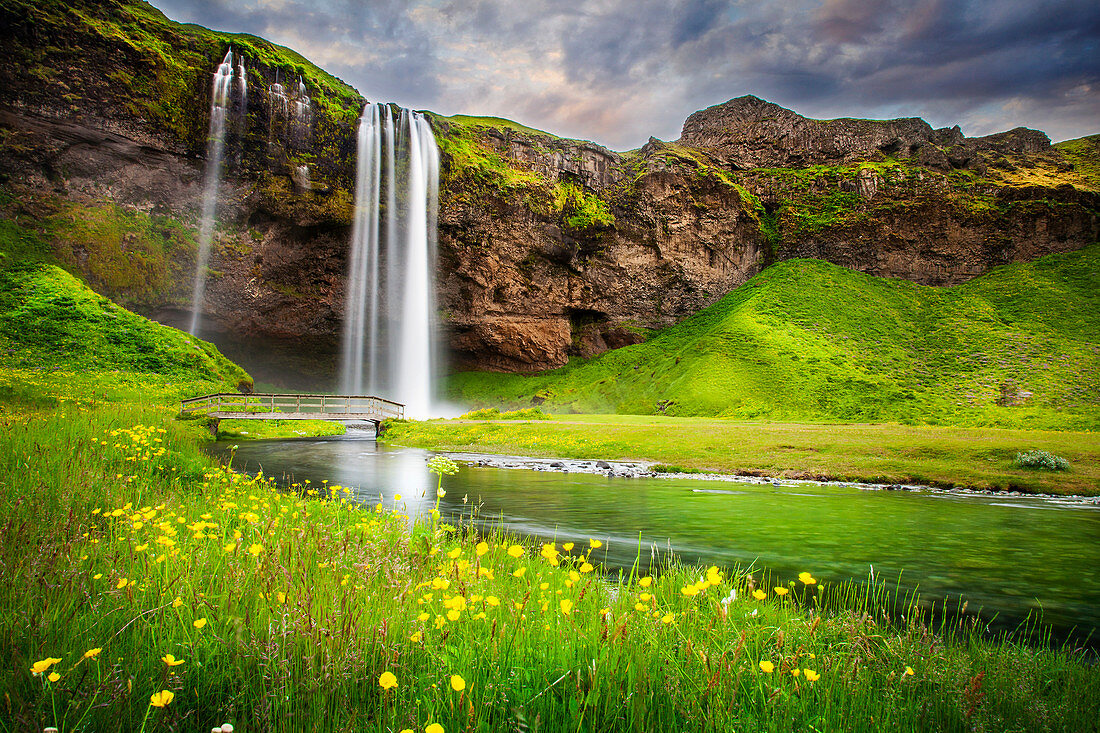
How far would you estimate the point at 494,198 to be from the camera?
57625mm

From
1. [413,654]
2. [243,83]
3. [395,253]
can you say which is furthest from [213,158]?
[413,654]

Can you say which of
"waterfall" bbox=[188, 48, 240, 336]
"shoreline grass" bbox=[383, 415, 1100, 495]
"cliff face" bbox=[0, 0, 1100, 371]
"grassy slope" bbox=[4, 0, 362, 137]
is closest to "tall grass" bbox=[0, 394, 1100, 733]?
"shoreline grass" bbox=[383, 415, 1100, 495]

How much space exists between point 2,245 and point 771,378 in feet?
194

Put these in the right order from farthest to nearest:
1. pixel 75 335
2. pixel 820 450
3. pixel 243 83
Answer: pixel 243 83
pixel 75 335
pixel 820 450

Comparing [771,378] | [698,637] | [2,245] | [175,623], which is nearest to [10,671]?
[175,623]

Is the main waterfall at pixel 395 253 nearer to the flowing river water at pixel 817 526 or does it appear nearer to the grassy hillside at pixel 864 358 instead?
the grassy hillside at pixel 864 358

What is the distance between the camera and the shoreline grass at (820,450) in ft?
55.2

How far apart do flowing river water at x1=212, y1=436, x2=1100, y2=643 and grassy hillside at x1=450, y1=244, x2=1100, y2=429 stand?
80.4ft

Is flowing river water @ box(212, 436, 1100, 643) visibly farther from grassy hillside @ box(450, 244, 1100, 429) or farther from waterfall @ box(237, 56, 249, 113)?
waterfall @ box(237, 56, 249, 113)

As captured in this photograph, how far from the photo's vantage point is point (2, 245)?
35531 mm

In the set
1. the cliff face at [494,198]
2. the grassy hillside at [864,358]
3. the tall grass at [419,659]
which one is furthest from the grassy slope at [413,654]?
the cliff face at [494,198]

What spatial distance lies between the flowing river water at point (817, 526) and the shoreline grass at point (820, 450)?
1.70 m

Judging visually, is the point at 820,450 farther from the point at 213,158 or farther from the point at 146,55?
the point at 146,55

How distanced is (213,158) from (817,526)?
55524mm
